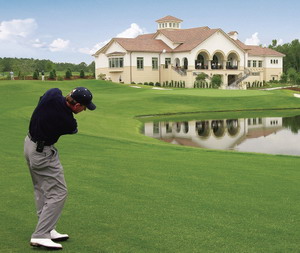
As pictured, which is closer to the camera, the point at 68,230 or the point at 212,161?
the point at 68,230

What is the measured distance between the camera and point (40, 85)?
4797 cm

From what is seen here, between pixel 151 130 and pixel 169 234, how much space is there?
64.1ft

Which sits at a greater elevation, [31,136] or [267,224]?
[31,136]

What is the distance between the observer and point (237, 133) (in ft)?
78.7

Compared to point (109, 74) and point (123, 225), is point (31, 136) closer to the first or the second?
point (123, 225)

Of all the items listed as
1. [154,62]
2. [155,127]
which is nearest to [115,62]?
[154,62]

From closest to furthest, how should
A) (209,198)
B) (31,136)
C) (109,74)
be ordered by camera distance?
(31,136)
(209,198)
(109,74)

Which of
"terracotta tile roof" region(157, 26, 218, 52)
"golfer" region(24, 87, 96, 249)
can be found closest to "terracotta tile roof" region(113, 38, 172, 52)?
"terracotta tile roof" region(157, 26, 218, 52)

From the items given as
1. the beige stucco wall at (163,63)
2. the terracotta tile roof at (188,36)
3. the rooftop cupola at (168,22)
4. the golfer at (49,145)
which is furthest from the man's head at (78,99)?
the rooftop cupola at (168,22)

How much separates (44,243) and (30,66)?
81.6m

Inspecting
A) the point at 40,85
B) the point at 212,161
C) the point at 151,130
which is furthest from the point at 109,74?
the point at 212,161

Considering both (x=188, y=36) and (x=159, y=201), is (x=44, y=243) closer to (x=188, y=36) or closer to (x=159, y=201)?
(x=159, y=201)

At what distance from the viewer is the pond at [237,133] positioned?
19.2 metres

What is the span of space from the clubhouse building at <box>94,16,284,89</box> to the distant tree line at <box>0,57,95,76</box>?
8.11m
